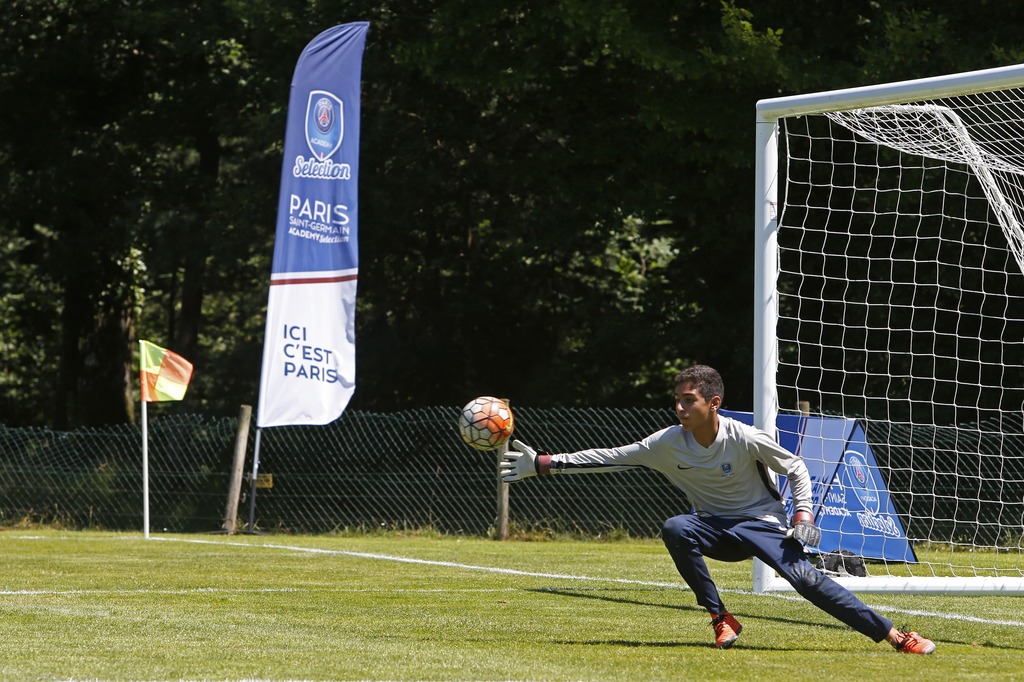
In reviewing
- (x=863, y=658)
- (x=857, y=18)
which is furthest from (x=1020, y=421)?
(x=863, y=658)

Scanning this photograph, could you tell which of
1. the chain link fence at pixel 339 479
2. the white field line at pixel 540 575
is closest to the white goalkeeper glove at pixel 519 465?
the white field line at pixel 540 575

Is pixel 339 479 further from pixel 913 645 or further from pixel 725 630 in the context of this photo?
pixel 913 645

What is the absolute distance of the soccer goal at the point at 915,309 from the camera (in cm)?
885

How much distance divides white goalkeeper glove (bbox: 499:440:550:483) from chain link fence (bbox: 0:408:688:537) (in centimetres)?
963

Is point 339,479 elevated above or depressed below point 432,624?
below

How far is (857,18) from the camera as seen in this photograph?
1945 centimetres

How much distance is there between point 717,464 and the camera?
6859 millimetres

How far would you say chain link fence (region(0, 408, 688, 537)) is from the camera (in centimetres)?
1717

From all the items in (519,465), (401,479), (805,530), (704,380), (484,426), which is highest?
(704,380)

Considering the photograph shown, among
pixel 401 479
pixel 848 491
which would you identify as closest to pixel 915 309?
pixel 848 491

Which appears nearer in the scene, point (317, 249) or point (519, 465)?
point (519, 465)

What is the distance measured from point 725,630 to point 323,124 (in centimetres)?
1163

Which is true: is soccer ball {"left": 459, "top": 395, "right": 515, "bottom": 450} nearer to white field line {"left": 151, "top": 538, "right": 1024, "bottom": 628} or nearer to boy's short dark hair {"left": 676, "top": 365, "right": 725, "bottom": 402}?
boy's short dark hair {"left": 676, "top": 365, "right": 725, "bottom": 402}

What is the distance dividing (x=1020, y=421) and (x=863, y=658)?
1096cm
